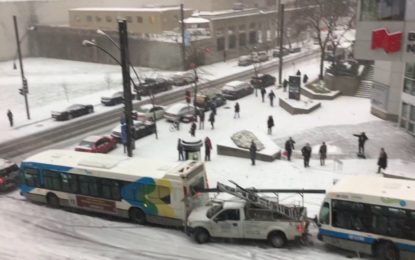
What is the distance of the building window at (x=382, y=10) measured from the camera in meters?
25.9

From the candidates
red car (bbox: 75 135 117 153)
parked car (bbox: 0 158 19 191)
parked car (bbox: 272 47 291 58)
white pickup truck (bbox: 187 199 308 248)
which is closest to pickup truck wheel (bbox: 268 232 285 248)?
white pickup truck (bbox: 187 199 308 248)

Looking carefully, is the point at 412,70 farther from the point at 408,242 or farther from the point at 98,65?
the point at 98,65


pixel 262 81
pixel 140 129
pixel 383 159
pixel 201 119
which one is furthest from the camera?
pixel 262 81

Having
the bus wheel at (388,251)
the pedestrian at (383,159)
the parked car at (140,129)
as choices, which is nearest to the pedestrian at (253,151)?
the pedestrian at (383,159)

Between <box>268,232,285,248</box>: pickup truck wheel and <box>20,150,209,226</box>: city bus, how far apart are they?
3.39 metres

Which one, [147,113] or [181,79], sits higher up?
[147,113]

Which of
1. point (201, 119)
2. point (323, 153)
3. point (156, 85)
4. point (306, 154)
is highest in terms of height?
point (306, 154)

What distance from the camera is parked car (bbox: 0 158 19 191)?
23680 mm

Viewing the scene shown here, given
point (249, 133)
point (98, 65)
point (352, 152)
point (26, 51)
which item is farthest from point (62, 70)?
point (352, 152)

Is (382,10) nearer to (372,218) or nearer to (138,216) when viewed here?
(372,218)

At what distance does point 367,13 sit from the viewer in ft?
90.3

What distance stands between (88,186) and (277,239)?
8157mm

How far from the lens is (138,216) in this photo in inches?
771

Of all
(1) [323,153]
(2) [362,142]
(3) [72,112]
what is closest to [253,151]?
(1) [323,153]
